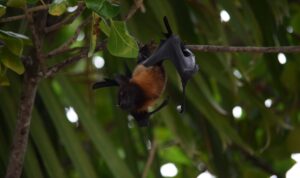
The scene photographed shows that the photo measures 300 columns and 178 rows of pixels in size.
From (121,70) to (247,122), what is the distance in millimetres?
699

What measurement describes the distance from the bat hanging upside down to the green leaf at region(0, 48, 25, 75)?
14 centimetres

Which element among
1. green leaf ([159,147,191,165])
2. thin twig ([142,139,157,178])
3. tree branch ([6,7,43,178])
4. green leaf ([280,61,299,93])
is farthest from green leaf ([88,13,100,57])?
green leaf ([159,147,191,165])

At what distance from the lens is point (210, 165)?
1609mm

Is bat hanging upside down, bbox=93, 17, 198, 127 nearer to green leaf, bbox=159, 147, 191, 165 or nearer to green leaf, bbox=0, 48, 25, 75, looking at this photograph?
green leaf, bbox=0, 48, 25, 75

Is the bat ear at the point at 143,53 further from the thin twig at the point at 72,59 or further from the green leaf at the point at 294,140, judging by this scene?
the green leaf at the point at 294,140

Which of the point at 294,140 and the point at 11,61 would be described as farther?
the point at 294,140

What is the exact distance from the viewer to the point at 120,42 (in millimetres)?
901

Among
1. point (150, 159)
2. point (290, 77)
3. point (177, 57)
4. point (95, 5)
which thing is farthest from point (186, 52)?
point (290, 77)

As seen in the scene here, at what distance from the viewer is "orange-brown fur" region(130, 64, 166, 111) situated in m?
0.87

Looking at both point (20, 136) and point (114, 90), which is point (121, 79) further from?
point (114, 90)

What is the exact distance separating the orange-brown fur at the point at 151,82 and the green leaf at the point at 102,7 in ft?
0.24

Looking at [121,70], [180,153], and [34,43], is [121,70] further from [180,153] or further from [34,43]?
[180,153]

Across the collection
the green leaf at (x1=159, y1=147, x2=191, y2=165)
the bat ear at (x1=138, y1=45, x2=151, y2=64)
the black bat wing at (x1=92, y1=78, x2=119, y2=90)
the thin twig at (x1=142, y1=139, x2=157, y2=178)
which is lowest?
the black bat wing at (x1=92, y1=78, x2=119, y2=90)

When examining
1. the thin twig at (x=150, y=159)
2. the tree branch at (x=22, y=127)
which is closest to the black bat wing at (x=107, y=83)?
the tree branch at (x=22, y=127)
